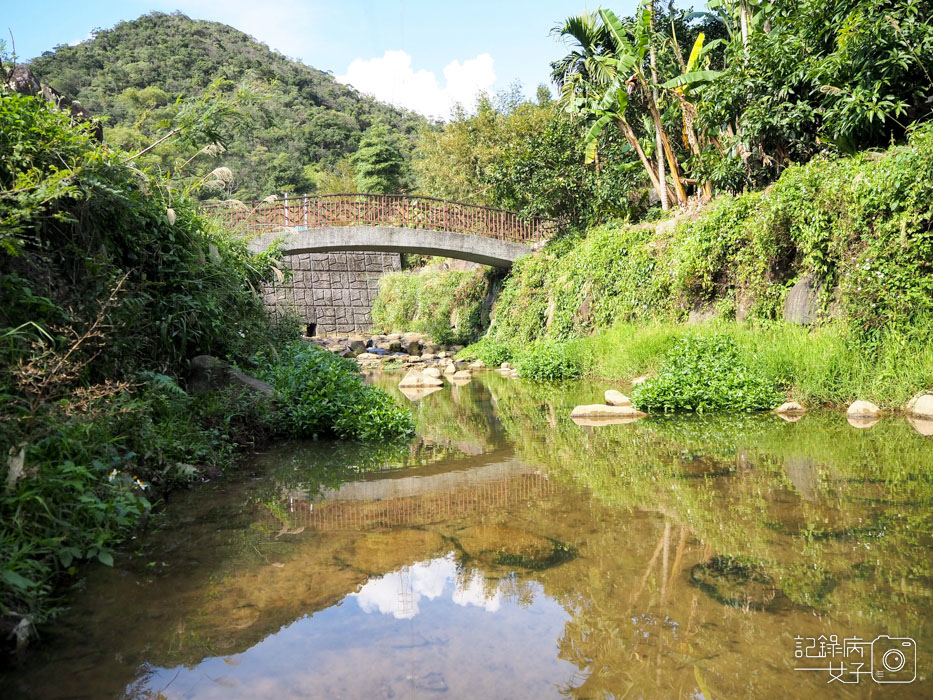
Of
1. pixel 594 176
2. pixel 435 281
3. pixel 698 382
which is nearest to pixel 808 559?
pixel 698 382

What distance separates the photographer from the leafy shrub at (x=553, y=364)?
475 inches

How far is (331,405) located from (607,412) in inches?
118

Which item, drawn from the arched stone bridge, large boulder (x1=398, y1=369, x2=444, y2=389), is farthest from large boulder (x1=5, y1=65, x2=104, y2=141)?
the arched stone bridge

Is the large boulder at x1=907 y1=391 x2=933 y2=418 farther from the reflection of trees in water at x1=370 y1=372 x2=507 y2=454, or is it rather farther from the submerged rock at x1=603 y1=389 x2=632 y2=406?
the reflection of trees in water at x1=370 y1=372 x2=507 y2=454

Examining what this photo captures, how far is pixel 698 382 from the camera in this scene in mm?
7555

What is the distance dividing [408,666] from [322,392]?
4.35m

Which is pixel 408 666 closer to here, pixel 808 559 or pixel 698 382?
Answer: pixel 808 559

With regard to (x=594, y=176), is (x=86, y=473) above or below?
below

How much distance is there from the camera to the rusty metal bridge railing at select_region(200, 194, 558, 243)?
18219mm

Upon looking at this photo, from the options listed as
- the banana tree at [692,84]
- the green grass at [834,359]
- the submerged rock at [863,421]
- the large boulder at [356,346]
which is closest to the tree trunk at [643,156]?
the banana tree at [692,84]

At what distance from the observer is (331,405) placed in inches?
241

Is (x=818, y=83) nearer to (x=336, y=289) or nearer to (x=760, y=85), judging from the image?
(x=760, y=85)

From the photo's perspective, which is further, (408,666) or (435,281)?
(435,281)

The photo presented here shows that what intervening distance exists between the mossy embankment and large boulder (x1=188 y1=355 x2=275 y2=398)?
18.6ft
